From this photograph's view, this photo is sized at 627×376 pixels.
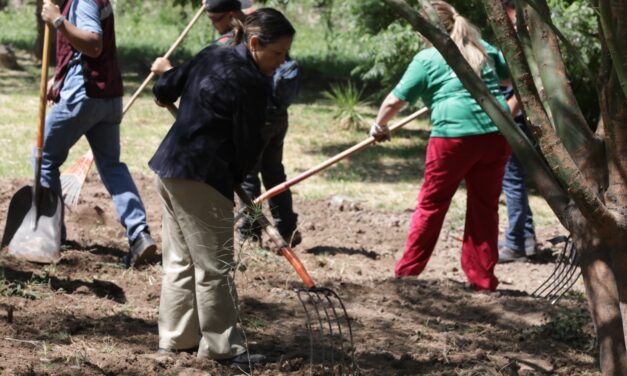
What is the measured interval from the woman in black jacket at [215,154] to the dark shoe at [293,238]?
113 inches

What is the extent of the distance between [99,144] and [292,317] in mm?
1890

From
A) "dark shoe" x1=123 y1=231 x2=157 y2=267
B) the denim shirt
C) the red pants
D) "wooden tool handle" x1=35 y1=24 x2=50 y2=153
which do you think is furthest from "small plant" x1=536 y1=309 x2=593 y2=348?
"wooden tool handle" x1=35 y1=24 x2=50 y2=153

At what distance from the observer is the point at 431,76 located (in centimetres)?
625

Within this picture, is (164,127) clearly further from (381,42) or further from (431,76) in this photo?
(431,76)

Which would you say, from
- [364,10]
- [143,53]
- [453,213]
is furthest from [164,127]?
[143,53]

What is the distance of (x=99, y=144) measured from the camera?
6543mm

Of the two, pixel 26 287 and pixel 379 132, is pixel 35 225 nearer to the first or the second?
pixel 26 287

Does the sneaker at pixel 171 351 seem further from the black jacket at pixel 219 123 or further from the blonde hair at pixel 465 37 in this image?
the blonde hair at pixel 465 37

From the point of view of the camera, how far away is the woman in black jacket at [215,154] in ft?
14.3

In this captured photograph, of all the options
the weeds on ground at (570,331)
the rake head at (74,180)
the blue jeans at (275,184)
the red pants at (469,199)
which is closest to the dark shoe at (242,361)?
the weeds on ground at (570,331)

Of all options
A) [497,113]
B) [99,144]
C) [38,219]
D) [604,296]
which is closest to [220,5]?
[99,144]

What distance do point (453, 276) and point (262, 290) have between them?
6.51 ft

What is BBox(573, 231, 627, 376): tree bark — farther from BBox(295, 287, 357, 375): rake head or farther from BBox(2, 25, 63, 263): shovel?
BBox(2, 25, 63, 263): shovel

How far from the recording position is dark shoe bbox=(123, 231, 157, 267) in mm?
6329
